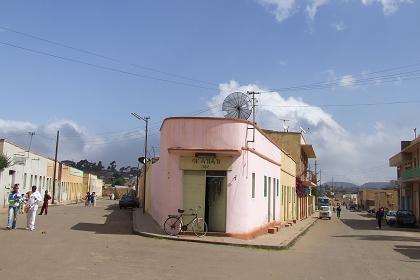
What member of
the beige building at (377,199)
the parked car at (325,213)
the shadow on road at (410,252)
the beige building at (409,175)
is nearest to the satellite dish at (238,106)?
the shadow on road at (410,252)

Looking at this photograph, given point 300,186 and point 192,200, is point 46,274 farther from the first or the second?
point 300,186

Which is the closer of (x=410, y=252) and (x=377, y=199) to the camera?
(x=410, y=252)

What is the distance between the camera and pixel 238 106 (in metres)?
26.9

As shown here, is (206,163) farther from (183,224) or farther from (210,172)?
(183,224)

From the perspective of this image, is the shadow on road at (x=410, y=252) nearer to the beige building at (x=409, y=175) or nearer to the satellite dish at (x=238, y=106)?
the satellite dish at (x=238, y=106)

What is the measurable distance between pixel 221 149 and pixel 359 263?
279 inches

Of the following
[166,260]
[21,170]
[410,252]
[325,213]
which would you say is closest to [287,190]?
[410,252]

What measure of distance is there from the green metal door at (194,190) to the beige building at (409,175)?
32.2 metres

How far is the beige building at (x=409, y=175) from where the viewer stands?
171 ft

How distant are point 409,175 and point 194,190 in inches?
1448

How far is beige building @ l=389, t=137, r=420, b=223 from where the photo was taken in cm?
5225

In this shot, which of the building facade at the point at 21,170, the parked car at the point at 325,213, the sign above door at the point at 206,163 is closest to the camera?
the sign above door at the point at 206,163

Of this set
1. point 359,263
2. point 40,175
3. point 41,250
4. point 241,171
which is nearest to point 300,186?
point 40,175

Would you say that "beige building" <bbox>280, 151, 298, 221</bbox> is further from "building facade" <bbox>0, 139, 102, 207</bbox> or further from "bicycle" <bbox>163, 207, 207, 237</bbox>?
"building facade" <bbox>0, 139, 102, 207</bbox>
